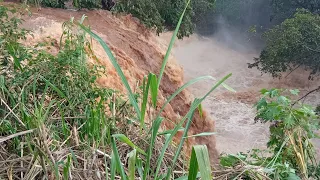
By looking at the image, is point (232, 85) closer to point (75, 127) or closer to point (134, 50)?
point (134, 50)

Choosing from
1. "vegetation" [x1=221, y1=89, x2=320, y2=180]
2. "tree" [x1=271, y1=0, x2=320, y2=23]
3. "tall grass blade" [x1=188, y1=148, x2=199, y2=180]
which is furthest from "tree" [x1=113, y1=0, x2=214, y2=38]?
"tree" [x1=271, y1=0, x2=320, y2=23]

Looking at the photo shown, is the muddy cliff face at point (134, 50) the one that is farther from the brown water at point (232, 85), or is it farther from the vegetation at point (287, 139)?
the brown water at point (232, 85)

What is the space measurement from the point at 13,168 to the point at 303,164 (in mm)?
2054

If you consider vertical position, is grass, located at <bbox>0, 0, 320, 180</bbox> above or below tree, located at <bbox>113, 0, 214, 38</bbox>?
below

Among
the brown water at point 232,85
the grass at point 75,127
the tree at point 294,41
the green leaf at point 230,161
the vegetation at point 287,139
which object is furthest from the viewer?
the brown water at point 232,85

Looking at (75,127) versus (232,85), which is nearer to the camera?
(75,127)

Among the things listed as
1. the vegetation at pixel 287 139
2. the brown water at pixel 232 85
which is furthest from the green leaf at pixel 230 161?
the brown water at pixel 232 85

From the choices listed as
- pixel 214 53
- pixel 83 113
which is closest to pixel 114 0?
pixel 83 113

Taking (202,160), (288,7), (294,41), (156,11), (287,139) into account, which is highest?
(288,7)

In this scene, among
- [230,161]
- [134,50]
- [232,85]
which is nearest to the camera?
[230,161]

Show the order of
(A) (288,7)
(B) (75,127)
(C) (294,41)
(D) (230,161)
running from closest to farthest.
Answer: (B) (75,127) → (D) (230,161) → (C) (294,41) → (A) (288,7)

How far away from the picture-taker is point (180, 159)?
110 inches

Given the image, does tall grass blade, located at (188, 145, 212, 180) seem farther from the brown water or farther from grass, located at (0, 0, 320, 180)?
the brown water

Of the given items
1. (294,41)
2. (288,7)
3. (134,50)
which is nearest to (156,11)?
Answer: (134,50)
